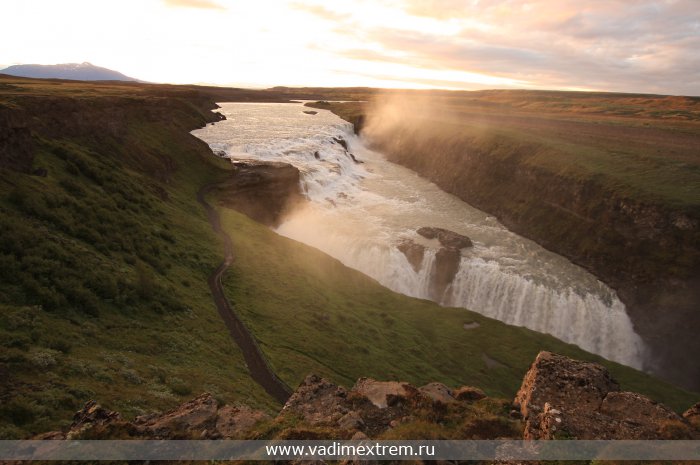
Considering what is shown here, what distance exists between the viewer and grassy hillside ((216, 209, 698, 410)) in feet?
101

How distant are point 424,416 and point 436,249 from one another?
42130mm

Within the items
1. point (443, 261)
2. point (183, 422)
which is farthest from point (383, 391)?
point (443, 261)

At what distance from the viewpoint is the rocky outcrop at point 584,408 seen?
1183 centimetres

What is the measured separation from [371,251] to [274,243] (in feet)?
45.8

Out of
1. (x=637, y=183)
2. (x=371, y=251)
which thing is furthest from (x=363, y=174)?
(x=637, y=183)

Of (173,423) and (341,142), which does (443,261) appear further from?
(341,142)

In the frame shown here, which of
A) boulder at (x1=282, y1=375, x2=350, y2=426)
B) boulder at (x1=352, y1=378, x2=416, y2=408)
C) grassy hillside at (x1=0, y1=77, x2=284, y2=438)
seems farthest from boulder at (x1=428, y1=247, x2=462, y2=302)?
boulder at (x1=282, y1=375, x2=350, y2=426)

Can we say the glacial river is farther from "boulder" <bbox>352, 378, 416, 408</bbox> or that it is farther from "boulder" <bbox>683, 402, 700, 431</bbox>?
"boulder" <bbox>352, 378, 416, 408</bbox>

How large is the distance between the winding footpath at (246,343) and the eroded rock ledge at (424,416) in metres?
9.63

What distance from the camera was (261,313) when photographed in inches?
1304

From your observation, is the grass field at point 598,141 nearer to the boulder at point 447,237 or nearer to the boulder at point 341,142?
the boulder at point 341,142

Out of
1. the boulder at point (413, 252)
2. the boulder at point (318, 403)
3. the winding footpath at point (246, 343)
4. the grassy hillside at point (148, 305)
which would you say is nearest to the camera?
the boulder at point (318, 403)

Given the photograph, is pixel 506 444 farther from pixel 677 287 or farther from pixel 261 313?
pixel 677 287

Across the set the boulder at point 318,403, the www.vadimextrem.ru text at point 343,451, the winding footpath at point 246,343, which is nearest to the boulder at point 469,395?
the boulder at point 318,403
